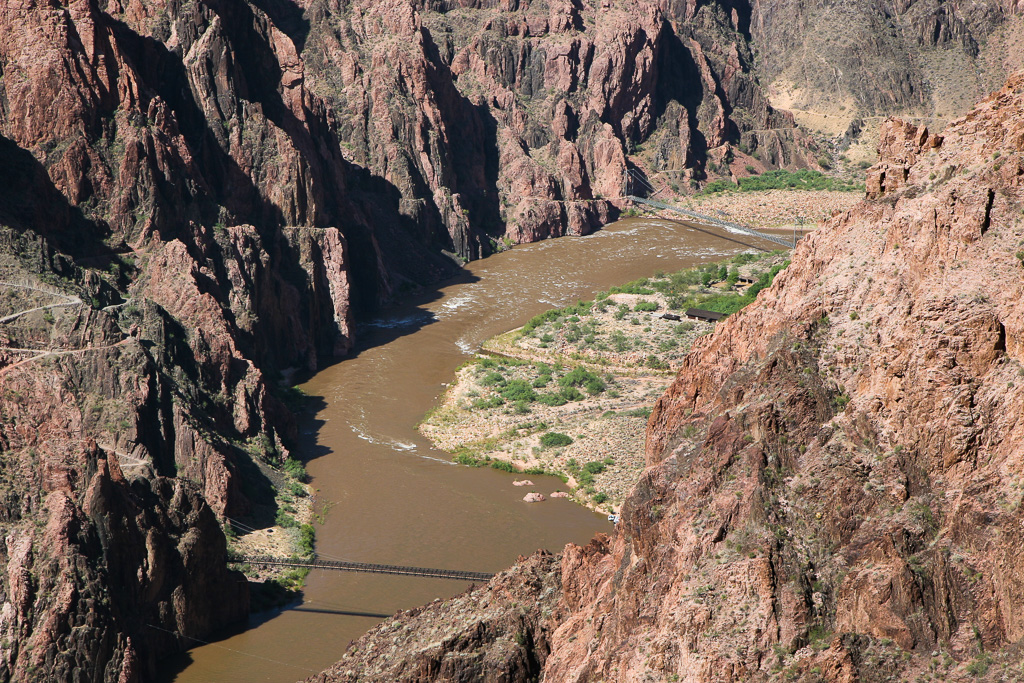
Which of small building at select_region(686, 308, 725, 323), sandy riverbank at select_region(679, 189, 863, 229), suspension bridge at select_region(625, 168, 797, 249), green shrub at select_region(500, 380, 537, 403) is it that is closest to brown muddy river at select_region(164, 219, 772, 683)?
green shrub at select_region(500, 380, 537, 403)

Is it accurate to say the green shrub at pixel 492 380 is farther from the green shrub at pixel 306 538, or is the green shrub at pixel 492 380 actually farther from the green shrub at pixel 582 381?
the green shrub at pixel 306 538

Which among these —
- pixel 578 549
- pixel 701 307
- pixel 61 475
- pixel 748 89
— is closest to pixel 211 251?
pixel 61 475

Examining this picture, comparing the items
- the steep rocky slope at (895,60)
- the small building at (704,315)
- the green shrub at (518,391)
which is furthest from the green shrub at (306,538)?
the steep rocky slope at (895,60)

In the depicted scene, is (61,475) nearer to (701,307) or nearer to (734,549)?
(734,549)

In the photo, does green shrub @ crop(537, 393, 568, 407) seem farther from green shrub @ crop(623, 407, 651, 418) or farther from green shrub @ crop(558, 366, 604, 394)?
green shrub @ crop(623, 407, 651, 418)

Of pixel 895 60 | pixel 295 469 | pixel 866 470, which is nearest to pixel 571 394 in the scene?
pixel 295 469

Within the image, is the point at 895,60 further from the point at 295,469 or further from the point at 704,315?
the point at 295,469
